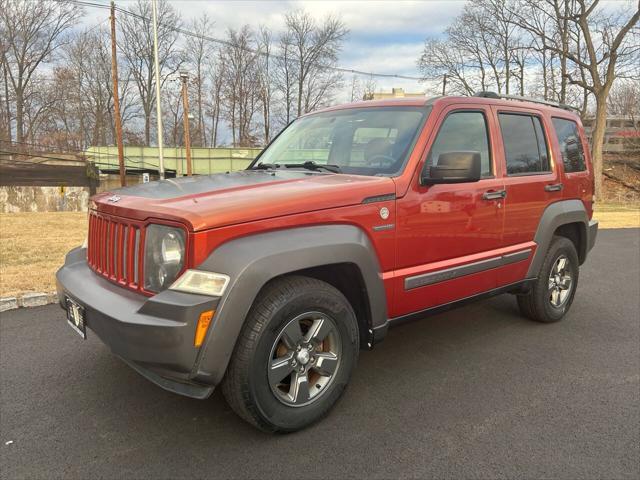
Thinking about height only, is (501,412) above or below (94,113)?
below

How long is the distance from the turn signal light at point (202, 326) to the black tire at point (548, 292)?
3.25 metres

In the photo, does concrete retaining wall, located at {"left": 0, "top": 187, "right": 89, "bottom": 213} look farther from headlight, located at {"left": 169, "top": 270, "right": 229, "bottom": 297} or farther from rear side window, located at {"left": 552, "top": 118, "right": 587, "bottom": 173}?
headlight, located at {"left": 169, "top": 270, "right": 229, "bottom": 297}

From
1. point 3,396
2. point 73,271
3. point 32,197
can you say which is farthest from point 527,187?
point 32,197

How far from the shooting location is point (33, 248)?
8.05 m

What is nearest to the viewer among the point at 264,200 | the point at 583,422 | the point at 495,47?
the point at 264,200

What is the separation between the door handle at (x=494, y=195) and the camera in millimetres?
A: 3529

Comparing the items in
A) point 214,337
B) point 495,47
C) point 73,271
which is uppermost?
point 495,47

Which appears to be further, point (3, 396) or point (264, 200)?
point (3, 396)

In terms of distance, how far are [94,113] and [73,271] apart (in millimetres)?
44149

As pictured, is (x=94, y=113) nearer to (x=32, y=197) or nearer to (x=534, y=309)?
(x=32, y=197)

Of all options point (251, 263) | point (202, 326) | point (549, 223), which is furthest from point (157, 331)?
point (549, 223)

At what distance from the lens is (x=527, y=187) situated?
3930 mm

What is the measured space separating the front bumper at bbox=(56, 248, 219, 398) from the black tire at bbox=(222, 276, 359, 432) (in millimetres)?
194

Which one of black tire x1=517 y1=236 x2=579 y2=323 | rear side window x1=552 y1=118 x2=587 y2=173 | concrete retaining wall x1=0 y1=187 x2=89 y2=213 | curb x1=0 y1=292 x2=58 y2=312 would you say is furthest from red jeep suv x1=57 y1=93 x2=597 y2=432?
concrete retaining wall x1=0 y1=187 x2=89 y2=213
